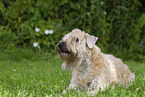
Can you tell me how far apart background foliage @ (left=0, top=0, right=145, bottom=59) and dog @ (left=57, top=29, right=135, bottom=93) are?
153 inches

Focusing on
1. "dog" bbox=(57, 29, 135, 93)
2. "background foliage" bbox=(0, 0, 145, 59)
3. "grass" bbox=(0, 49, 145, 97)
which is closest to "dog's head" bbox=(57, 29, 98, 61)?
"dog" bbox=(57, 29, 135, 93)

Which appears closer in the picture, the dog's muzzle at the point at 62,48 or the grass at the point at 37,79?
the dog's muzzle at the point at 62,48

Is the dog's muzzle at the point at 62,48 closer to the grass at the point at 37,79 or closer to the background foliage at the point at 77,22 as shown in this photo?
the grass at the point at 37,79

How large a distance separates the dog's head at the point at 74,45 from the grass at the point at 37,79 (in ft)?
2.21

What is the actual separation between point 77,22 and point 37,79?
3.93 metres

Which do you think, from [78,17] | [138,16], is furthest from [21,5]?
[138,16]

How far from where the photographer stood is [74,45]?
4.24 m

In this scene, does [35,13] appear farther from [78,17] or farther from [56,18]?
[78,17]

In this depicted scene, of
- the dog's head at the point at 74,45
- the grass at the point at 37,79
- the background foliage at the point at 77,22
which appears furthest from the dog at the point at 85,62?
the background foliage at the point at 77,22

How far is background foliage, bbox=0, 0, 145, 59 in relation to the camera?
8.52m

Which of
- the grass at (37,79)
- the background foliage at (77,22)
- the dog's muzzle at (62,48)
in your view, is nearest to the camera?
the dog's muzzle at (62,48)

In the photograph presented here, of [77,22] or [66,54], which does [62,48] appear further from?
[77,22]

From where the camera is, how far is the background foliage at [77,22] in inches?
336

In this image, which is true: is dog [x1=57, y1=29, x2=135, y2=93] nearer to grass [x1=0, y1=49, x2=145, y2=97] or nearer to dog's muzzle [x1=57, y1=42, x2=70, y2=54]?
dog's muzzle [x1=57, y1=42, x2=70, y2=54]
